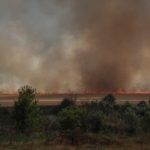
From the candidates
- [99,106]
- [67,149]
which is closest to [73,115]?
[67,149]

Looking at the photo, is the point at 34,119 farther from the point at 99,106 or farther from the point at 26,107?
the point at 99,106

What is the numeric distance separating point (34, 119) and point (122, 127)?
1167 cm

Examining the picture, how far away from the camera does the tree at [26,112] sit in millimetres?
39781

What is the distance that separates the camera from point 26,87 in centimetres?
4297

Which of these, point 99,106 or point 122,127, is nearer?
point 122,127

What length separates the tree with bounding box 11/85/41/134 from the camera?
1566 inches

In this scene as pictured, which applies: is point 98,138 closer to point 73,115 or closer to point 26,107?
point 73,115

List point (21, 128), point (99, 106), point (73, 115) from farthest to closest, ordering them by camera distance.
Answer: point (99, 106)
point (21, 128)
point (73, 115)

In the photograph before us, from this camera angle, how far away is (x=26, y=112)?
1617 inches

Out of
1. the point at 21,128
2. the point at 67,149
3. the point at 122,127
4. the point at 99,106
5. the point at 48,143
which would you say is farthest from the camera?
the point at 99,106

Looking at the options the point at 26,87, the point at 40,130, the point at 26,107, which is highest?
the point at 26,87

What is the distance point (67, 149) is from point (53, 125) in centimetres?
2208

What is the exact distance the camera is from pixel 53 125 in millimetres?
40094

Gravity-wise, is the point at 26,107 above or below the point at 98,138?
above
